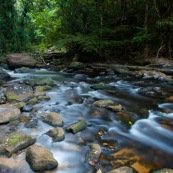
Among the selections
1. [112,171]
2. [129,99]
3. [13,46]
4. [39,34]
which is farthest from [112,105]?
[39,34]

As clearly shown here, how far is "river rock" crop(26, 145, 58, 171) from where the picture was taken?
2.92 m

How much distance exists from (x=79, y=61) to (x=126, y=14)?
11.2ft

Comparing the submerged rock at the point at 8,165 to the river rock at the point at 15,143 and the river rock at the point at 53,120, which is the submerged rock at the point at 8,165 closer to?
the river rock at the point at 15,143

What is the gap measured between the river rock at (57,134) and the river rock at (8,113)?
98 cm

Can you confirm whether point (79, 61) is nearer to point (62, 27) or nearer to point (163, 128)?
point (62, 27)

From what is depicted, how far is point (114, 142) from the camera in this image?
376 centimetres

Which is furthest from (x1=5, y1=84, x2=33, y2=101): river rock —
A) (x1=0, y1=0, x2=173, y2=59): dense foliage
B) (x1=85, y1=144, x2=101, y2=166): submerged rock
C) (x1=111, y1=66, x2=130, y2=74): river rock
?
(x1=111, y1=66, x2=130, y2=74): river rock

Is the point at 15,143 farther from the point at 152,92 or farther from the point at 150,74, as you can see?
the point at 150,74

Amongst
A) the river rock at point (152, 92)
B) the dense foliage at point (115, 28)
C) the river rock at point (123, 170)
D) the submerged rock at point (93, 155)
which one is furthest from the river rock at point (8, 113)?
the dense foliage at point (115, 28)

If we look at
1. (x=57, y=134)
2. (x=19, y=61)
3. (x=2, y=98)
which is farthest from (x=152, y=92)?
(x=19, y=61)

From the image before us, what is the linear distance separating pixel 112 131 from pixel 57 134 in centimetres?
109

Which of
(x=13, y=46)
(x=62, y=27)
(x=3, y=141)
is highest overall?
(x=62, y=27)

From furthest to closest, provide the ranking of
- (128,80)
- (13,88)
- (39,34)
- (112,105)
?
(39,34)
(128,80)
(13,88)
(112,105)

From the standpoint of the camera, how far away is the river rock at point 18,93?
5598 millimetres
